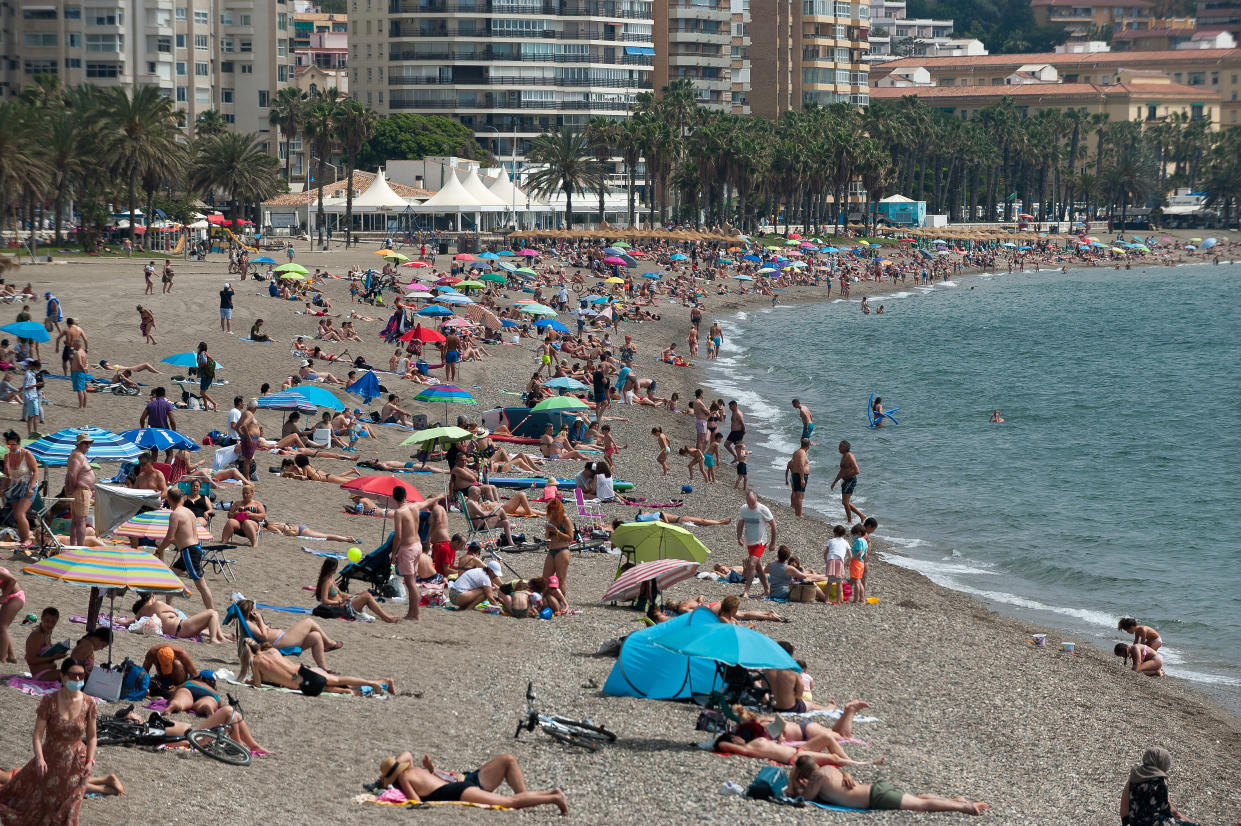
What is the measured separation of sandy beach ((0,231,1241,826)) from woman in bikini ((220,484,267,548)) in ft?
0.74

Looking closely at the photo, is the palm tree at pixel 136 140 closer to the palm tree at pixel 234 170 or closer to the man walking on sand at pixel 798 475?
the palm tree at pixel 234 170

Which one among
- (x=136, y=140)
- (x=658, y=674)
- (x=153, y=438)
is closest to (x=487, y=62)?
(x=136, y=140)

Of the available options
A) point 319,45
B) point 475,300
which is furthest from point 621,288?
point 319,45

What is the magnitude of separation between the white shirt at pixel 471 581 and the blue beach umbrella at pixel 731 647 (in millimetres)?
3982

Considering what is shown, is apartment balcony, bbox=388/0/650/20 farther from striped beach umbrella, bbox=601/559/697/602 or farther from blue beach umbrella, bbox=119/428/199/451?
striped beach umbrella, bbox=601/559/697/602

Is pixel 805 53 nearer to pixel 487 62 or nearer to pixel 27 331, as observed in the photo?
pixel 487 62

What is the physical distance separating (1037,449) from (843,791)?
90.0 feet

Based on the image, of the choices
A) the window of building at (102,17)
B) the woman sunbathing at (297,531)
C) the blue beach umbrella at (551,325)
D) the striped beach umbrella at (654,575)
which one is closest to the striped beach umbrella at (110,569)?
the striped beach umbrella at (654,575)

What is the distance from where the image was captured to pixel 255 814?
9.34m

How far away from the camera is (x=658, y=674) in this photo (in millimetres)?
12852

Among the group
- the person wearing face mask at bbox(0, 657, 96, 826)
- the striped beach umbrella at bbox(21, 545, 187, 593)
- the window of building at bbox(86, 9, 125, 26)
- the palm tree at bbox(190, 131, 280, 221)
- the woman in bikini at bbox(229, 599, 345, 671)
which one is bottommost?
the woman in bikini at bbox(229, 599, 345, 671)

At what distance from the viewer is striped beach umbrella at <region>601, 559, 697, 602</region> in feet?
50.2

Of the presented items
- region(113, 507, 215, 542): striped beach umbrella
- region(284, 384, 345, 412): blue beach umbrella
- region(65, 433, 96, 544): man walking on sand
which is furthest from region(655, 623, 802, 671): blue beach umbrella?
region(284, 384, 345, 412): blue beach umbrella

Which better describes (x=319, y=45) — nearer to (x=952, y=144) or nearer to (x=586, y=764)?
(x=952, y=144)
